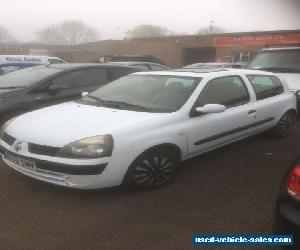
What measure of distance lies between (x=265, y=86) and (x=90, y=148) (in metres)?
3.39

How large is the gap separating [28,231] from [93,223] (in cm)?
57

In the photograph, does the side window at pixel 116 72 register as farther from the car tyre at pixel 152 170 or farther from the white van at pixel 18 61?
the white van at pixel 18 61

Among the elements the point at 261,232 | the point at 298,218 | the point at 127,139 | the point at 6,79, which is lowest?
the point at 261,232

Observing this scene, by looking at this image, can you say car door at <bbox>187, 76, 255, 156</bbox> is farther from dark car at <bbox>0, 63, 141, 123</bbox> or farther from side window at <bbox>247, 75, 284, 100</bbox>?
dark car at <bbox>0, 63, 141, 123</bbox>

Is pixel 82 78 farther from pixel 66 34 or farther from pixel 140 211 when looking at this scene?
pixel 66 34

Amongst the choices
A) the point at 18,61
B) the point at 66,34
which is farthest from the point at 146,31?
the point at 18,61

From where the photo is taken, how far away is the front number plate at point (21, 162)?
12.2 ft

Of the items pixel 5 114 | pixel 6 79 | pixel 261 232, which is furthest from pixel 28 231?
pixel 6 79

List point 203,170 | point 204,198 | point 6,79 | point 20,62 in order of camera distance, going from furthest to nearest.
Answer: point 20,62, point 6,79, point 203,170, point 204,198

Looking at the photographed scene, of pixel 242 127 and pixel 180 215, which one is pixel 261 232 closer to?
pixel 180 215

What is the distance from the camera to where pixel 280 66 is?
8.88 meters

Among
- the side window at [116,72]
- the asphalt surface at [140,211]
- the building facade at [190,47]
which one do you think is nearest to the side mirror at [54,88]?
the side window at [116,72]

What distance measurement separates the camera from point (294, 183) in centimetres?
247

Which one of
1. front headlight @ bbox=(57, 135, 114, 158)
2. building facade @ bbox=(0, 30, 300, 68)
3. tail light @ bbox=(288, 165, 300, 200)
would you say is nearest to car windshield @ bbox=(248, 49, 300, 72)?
front headlight @ bbox=(57, 135, 114, 158)
